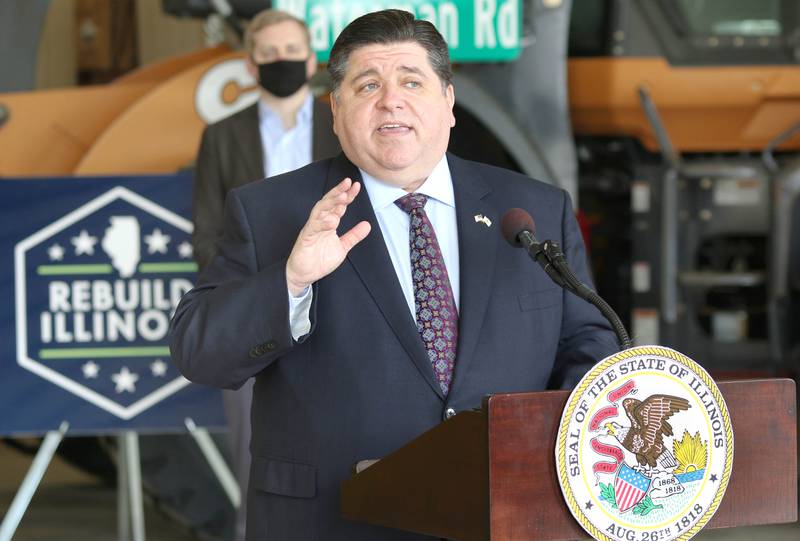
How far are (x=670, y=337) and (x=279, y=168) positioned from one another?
255 cm

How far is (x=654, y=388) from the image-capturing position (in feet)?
5.36

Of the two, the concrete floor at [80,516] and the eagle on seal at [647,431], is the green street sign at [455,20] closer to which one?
the concrete floor at [80,516]

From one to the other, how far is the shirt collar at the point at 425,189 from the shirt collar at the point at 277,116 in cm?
165

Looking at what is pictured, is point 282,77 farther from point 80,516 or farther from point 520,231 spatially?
point 80,516

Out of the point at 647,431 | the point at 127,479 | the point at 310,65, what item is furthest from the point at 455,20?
the point at 647,431

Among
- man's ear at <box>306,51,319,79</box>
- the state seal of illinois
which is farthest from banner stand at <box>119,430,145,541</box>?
the state seal of illinois

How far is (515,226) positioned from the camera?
6.29 ft

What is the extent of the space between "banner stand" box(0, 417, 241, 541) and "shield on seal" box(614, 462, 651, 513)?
101 inches

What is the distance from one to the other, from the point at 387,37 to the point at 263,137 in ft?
5.83

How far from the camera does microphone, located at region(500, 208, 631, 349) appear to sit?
1.78 metres

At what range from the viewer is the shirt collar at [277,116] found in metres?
3.78

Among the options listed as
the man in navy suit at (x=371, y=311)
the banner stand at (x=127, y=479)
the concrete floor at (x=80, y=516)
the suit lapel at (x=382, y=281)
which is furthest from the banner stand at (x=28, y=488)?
the suit lapel at (x=382, y=281)

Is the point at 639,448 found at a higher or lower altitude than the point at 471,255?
lower

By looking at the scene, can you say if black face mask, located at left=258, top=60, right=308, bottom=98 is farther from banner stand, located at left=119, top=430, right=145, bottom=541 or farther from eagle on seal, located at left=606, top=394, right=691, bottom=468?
eagle on seal, located at left=606, top=394, right=691, bottom=468
